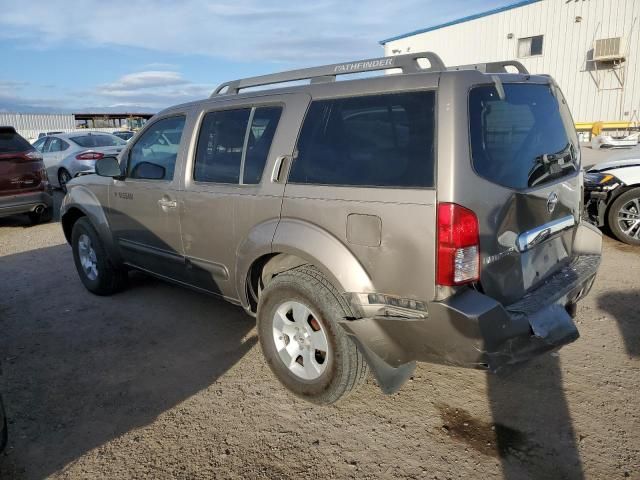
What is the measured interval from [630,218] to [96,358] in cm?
644

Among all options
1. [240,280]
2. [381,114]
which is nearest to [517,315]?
[381,114]

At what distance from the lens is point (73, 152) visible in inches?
506

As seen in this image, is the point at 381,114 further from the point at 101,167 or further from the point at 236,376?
the point at 101,167

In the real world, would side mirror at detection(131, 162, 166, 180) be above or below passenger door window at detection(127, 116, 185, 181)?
below

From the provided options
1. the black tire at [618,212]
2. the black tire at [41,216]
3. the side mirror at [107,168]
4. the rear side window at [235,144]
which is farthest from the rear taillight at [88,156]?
the black tire at [618,212]

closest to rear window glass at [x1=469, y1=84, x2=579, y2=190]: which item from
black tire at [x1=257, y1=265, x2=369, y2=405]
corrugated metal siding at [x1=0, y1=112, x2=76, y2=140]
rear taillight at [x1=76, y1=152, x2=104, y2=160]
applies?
black tire at [x1=257, y1=265, x2=369, y2=405]

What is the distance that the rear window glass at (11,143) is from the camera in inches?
330

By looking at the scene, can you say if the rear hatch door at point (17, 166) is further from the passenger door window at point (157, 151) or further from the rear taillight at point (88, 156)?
the passenger door window at point (157, 151)

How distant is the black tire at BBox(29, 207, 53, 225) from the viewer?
9.04 metres

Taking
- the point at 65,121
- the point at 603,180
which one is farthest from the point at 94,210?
the point at 65,121

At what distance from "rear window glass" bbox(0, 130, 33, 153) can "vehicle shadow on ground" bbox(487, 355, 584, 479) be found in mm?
8669

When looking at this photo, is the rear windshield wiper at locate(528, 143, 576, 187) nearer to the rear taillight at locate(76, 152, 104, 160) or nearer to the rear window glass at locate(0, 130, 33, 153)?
the rear window glass at locate(0, 130, 33, 153)

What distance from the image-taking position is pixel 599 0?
14.5 meters

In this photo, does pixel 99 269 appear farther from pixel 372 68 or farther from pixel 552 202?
pixel 552 202
